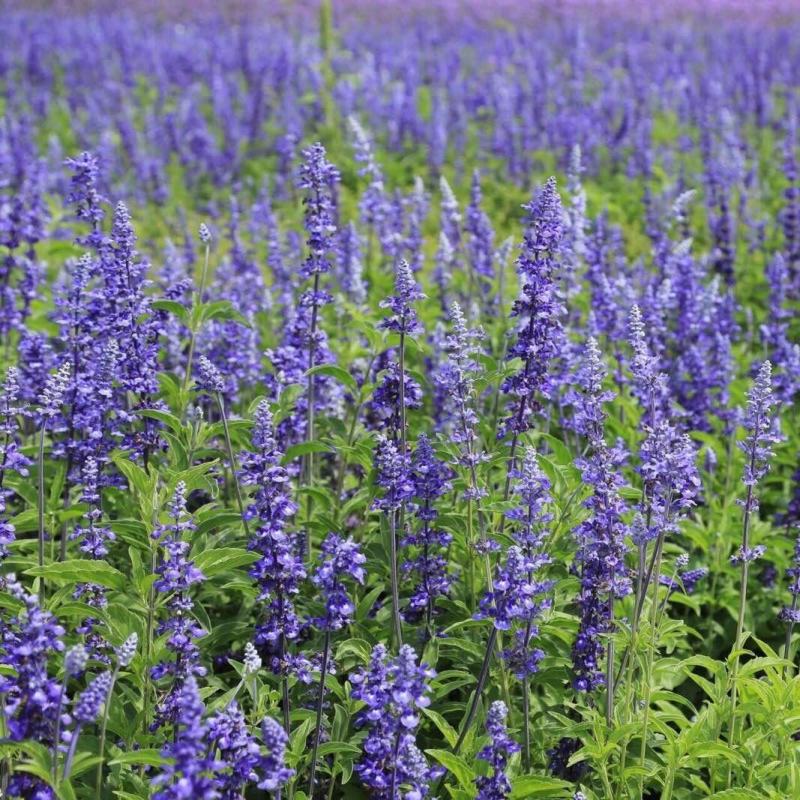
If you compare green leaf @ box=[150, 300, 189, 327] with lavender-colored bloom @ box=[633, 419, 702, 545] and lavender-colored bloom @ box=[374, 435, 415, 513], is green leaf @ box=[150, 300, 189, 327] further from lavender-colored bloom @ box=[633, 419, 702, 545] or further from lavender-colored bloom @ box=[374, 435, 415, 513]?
lavender-colored bloom @ box=[633, 419, 702, 545]

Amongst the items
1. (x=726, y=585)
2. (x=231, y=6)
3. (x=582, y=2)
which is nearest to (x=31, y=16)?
(x=231, y=6)

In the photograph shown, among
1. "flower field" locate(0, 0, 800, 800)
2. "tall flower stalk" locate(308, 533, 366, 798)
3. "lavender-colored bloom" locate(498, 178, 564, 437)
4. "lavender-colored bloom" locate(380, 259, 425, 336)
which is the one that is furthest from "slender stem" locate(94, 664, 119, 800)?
"lavender-colored bloom" locate(498, 178, 564, 437)

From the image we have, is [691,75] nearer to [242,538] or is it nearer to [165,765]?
[242,538]

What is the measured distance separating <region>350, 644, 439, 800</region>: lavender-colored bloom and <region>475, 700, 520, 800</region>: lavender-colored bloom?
20 cm

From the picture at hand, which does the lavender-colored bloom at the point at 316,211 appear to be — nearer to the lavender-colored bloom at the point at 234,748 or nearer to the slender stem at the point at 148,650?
the slender stem at the point at 148,650

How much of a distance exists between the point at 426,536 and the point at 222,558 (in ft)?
3.01

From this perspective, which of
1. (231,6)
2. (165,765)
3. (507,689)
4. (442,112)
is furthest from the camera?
(231,6)

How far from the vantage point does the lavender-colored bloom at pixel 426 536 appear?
15.2ft

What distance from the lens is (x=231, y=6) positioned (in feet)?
104

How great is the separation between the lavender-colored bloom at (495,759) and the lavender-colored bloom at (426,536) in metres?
1.01

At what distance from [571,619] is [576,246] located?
3.03m

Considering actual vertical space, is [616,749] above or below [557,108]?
below

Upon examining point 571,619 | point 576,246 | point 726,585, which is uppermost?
point 576,246

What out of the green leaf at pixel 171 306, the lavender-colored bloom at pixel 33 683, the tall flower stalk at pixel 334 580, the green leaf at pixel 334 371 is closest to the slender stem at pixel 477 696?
the tall flower stalk at pixel 334 580
